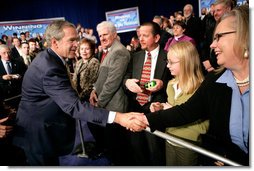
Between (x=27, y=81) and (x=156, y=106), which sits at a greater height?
(x=27, y=81)

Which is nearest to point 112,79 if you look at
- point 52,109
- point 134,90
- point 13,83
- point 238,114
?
point 134,90

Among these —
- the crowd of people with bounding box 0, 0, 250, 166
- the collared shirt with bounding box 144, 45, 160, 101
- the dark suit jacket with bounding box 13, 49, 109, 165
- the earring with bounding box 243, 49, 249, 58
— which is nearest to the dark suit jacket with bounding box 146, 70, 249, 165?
the crowd of people with bounding box 0, 0, 250, 166

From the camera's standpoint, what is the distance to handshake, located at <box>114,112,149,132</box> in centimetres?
140

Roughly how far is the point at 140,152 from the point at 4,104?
884 mm

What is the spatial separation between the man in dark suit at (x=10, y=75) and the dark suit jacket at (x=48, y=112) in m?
0.07

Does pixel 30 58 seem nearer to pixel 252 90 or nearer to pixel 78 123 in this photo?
pixel 78 123

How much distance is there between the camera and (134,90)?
61.0 inches

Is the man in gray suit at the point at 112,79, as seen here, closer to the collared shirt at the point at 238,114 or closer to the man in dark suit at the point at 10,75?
the man in dark suit at the point at 10,75

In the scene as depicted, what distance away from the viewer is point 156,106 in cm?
148

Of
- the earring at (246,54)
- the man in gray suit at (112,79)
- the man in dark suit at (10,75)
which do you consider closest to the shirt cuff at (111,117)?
the man in gray suit at (112,79)

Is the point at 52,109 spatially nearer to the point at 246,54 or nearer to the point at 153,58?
the point at 153,58

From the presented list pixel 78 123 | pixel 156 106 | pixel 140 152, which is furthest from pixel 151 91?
pixel 78 123

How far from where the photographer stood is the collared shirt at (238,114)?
3.98 feet

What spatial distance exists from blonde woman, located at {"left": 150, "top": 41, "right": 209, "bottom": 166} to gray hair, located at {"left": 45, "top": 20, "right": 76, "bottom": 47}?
23.4 inches
